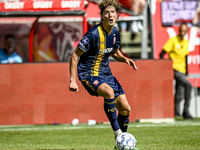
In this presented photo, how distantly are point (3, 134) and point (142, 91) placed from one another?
3.62m

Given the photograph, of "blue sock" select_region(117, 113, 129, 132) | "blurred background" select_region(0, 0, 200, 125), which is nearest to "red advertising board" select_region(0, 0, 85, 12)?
"blurred background" select_region(0, 0, 200, 125)

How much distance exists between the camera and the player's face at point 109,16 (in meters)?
5.93

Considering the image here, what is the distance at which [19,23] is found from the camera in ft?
38.1

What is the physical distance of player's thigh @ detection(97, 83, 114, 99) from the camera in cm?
577

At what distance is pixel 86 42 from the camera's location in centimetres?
583

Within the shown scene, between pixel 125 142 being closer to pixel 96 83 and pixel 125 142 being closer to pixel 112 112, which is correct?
pixel 112 112

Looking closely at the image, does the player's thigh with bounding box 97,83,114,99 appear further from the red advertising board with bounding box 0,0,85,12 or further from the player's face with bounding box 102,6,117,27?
the red advertising board with bounding box 0,0,85,12

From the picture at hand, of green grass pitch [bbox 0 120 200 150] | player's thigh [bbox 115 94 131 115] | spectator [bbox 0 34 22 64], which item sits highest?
spectator [bbox 0 34 22 64]

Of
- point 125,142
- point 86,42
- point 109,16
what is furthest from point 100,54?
point 125,142

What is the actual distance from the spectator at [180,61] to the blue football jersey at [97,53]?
504 cm

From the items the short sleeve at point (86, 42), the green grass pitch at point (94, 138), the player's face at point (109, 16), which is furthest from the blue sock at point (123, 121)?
the player's face at point (109, 16)

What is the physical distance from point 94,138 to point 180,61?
4.56 meters

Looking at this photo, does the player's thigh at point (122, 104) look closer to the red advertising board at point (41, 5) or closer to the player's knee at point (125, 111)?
the player's knee at point (125, 111)

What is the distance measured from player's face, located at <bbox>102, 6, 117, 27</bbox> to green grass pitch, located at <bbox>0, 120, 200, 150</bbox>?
5.87 ft
